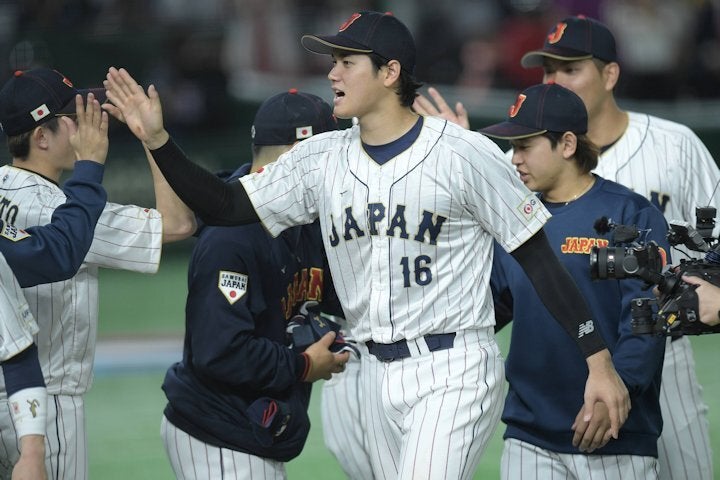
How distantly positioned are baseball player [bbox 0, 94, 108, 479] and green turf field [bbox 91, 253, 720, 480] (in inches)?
74.2

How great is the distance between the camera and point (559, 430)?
4828 millimetres

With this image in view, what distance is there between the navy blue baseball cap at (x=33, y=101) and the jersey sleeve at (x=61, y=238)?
45 cm

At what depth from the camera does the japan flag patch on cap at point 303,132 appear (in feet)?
17.0

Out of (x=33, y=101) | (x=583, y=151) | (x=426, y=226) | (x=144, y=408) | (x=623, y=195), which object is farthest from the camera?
(x=144, y=408)

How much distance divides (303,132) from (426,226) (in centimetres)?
98

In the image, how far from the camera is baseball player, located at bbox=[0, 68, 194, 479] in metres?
4.62

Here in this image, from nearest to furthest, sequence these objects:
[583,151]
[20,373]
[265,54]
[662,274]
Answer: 1. [20,373]
2. [662,274]
3. [583,151]
4. [265,54]

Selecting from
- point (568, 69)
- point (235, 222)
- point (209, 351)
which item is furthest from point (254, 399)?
point (568, 69)

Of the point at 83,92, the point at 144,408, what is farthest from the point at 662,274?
the point at 144,408

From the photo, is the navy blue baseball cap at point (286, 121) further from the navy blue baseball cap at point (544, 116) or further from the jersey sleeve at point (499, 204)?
the jersey sleeve at point (499, 204)

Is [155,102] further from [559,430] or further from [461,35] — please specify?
[461,35]

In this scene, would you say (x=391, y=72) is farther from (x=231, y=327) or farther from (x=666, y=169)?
(x=666, y=169)

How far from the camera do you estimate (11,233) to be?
428 cm

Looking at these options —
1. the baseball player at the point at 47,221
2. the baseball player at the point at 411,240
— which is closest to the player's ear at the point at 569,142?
the baseball player at the point at 411,240
